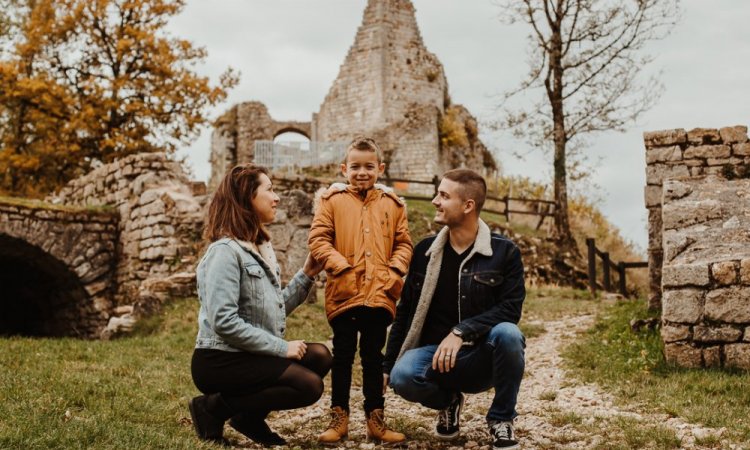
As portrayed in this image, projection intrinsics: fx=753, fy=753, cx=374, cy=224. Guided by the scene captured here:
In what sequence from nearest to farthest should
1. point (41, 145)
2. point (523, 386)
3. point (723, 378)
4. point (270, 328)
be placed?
point (270, 328), point (723, 378), point (523, 386), point (41, 145)

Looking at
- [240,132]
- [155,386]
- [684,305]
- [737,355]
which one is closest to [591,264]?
[684,305]

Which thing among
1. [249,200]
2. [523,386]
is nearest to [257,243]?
[249,200]

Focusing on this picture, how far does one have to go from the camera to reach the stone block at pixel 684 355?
6190 mm

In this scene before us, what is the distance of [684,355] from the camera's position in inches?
246

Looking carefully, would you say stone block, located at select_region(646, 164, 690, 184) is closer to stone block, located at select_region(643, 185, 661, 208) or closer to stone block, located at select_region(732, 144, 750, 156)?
stone block, located at select_region(643, 185, 661, 208)

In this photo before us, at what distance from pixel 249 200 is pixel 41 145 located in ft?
64.8

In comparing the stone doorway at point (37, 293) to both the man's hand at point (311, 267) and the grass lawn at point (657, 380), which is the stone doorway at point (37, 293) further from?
the man's hand at point (311, 267)

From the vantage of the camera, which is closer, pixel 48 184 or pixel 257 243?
pixel 257 243

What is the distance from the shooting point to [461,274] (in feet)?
14.8

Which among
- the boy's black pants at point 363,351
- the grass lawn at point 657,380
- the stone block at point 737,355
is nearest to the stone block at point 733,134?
the grass lawn at point 657,380

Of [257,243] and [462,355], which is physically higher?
[257,243]

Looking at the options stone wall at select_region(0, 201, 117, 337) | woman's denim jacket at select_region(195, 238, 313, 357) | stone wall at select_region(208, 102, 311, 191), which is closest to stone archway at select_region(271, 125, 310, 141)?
stone wall at select_region(208, 102, 311, 191)

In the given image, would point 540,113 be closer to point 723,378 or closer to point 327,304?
point 723,378

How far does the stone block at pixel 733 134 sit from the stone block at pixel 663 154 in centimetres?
53
